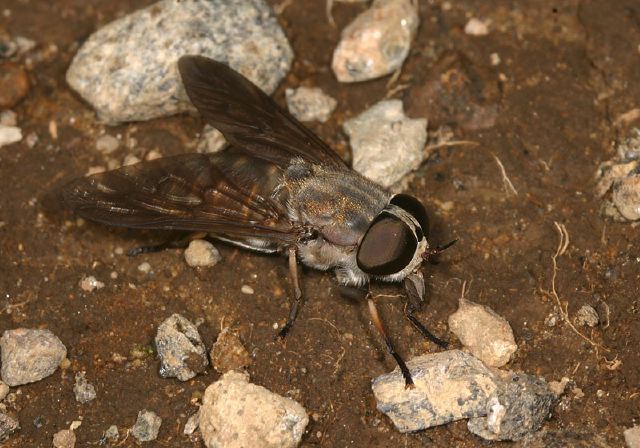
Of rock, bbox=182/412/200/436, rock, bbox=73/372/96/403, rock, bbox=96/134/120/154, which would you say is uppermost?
rock, bbox=96/134/120/154

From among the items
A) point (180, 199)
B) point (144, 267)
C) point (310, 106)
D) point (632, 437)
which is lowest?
point (632, 437)

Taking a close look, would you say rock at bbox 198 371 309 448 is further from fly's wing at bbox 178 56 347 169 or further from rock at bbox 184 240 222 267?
fly's wing at bbox 178 56 347 169

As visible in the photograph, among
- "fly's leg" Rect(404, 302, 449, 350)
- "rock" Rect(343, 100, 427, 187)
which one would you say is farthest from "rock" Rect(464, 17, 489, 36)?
"fly's leg" Rect(404, 302, 449, 350)

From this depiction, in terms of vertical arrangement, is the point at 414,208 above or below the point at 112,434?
above

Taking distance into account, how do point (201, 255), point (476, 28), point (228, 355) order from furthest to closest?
point (476, 28), point (201, 255), point (228, 355)

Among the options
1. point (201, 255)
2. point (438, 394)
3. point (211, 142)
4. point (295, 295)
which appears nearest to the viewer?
point (438, 394)

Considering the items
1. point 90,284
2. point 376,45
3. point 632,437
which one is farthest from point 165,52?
point 632,437

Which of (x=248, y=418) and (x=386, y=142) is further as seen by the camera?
(x=386, y=142)

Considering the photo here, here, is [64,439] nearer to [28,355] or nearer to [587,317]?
[28,355]
